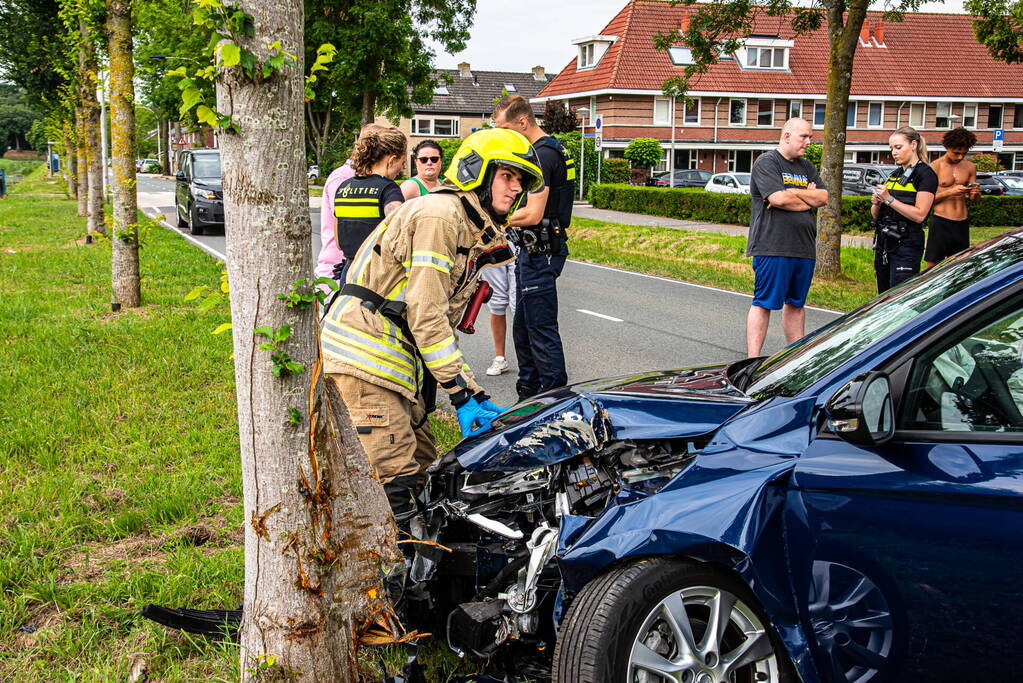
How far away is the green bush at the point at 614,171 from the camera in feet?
135

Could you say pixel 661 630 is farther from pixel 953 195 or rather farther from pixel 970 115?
pixel 970 115

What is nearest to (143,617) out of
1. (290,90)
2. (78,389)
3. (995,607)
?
(290,90)

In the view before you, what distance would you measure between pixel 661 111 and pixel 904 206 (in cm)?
4570

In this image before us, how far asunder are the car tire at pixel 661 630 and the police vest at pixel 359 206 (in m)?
4.24

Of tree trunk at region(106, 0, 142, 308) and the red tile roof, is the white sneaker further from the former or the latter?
the red tile roof

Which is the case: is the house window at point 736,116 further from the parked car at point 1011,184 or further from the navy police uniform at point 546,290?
the navy police uniform at point 546,290

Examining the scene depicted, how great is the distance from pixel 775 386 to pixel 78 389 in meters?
5.27

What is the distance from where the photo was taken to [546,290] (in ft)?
20.0

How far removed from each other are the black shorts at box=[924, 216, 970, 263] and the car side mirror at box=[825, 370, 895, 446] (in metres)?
7.08

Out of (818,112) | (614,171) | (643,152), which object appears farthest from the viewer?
(818,112)

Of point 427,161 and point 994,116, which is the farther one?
point 994,116

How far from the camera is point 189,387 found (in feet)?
22.6

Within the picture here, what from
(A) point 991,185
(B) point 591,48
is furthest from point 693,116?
(A) point 991,185

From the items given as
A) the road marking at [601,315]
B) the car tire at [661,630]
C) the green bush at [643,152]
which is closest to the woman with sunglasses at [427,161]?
the road marking at [601,315]
